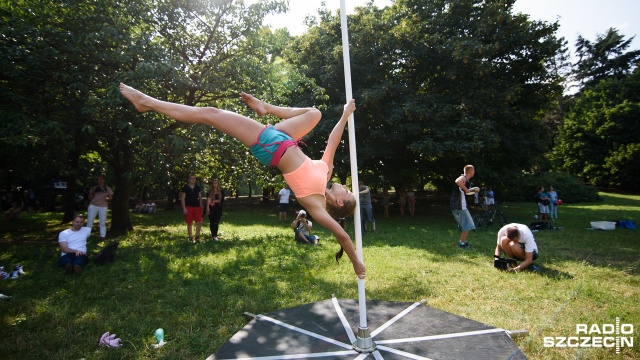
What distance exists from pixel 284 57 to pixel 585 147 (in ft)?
91.0

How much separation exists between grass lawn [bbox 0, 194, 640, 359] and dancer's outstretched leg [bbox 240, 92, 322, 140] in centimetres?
234

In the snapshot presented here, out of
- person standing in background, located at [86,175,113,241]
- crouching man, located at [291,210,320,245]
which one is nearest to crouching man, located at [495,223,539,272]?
crouching man, located at [291,210,320,245]

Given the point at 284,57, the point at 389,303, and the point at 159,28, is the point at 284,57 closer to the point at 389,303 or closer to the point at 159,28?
the point at 159,28

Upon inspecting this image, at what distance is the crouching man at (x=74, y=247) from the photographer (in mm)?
5855

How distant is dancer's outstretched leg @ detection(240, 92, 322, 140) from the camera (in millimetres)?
3773

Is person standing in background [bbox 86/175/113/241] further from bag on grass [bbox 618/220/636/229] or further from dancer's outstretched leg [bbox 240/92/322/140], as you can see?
bag on grass [bbox 618/220/636/229]

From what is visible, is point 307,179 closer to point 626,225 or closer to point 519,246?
point 519,246

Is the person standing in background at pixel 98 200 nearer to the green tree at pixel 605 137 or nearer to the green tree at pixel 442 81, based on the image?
the green tree at pixel 442 81

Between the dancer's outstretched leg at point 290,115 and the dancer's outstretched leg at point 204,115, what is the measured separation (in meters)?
0.28

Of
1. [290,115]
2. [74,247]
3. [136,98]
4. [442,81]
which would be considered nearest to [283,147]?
[290,115]

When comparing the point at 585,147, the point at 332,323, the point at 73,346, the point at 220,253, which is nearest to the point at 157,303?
the point at 73,346

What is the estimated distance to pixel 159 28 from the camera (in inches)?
339

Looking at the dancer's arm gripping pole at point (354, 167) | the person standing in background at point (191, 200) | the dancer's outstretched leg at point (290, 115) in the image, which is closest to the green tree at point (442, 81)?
the person standing in background at point (191, 200)

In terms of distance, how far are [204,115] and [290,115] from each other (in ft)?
3.11
